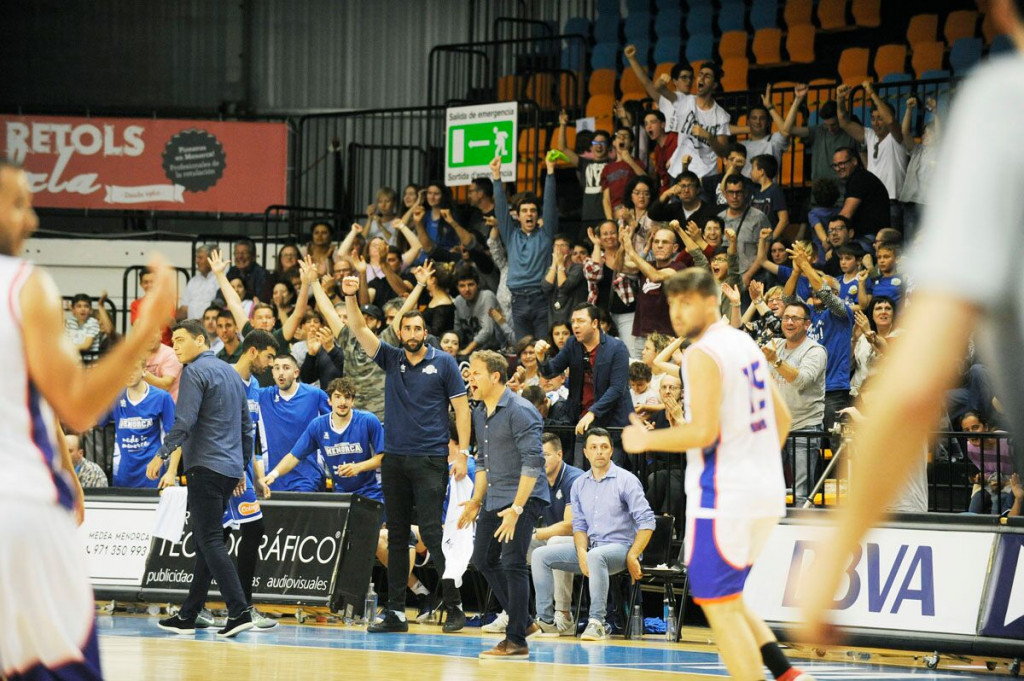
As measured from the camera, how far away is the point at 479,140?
1688 centimetres

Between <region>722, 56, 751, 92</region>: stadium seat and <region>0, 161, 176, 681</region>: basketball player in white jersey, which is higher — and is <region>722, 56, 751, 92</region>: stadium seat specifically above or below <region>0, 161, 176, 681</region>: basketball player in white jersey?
above

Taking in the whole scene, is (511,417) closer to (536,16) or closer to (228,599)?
(228,599)

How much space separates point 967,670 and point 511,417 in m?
3.76

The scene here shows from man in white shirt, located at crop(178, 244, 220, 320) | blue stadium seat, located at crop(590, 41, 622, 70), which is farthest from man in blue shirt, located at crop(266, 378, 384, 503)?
blue stadium seat, located at crop(590, 41, 622, 70)

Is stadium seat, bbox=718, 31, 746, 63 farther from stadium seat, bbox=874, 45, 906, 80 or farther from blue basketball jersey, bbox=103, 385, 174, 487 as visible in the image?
blue basketball jersey, bbox=103, 385, 174, 487

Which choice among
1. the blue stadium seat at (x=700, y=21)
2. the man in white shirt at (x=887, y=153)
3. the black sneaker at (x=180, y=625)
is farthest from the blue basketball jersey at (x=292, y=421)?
the blue stadium seat at (x=700, y=21)

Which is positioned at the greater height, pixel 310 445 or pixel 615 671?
pixel 310 445

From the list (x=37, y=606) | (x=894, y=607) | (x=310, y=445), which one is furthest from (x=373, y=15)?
(x=37, y=606)

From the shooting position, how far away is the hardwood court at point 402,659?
8359 millimetres

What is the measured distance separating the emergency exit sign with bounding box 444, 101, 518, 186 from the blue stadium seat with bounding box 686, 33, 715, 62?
4.55 meters

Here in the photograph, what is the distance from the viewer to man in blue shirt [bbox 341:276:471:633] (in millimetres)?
10883

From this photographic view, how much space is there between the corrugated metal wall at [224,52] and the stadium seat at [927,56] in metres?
8.71

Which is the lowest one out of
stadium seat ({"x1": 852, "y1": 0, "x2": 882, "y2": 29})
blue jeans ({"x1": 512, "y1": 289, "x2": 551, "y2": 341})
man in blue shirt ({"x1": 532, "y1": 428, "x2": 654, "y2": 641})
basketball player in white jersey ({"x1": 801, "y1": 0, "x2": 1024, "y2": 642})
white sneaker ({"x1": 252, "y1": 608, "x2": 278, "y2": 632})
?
white sneaker ({"x1": 252, "y1": 608, "x2": 278, "y2": 632})

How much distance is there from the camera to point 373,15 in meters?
23.9
